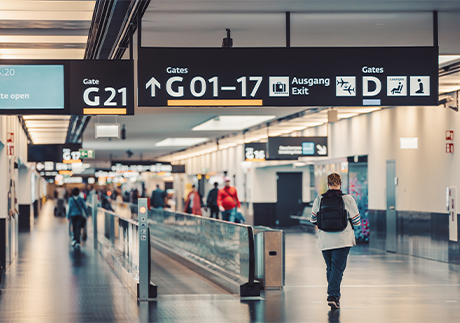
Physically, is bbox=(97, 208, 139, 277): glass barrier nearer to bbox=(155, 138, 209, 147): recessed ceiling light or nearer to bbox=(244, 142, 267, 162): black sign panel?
bbox=(244, 142, 267, 162): black sign panel

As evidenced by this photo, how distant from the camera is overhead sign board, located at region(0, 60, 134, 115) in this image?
716 cm

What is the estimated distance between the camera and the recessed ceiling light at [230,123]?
19.8m

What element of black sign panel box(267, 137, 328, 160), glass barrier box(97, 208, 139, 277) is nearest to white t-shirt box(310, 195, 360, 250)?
glass barrier box(97, 208, 139, 277)

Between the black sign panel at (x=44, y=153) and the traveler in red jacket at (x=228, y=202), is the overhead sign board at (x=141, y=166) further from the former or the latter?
the traveler in red jacket at (x=228, y=202)

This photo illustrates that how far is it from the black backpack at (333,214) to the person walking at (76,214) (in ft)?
33.8

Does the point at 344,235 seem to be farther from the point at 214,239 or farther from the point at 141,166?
the point at 141,166

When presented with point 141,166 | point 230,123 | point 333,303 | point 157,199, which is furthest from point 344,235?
point 141,166

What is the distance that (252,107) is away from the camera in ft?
34.3

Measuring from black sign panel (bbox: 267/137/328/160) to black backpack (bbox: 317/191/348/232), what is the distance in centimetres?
1098

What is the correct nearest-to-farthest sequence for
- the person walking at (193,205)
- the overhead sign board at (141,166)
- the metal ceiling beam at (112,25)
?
1. the metal ceiling beam at (112,25)
2. the person walking at (193,205)
3. the overhead sign board at (141,166)

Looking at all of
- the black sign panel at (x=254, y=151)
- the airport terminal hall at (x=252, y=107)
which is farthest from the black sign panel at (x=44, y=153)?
the black sign panel at (x=254, y=151)

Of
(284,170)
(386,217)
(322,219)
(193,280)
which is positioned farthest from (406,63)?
(284,170)

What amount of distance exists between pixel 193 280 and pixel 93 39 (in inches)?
185

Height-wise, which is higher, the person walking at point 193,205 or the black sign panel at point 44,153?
the black sign panel at point 44,153
